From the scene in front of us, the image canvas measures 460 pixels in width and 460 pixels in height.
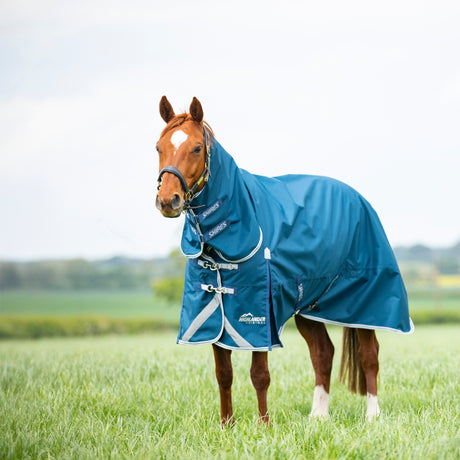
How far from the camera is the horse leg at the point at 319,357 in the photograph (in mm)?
4438

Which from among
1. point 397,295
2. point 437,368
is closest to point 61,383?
point 397,295

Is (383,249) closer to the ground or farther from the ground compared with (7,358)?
farther from the ground

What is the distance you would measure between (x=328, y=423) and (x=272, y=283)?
36.3 inches

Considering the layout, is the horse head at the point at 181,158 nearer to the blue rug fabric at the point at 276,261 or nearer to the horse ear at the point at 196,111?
the horse ear at the point at 196,111

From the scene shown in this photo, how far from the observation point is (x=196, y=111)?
11.1 ft

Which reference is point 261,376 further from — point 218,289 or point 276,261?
point 276,261

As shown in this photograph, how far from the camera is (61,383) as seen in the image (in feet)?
17.2

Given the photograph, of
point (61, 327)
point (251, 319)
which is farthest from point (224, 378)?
point (61, 327)

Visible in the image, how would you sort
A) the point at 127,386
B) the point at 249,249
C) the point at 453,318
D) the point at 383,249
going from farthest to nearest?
the point at 453,318 < the point at 127,386 < the point at 383,249 < the point at 249,249

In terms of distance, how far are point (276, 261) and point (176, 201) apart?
89 centimetres

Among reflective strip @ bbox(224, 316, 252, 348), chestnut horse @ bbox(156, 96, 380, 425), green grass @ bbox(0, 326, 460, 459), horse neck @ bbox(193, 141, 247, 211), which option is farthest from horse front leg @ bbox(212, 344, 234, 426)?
horse neck @ bbox(193, 141, 247, 211)

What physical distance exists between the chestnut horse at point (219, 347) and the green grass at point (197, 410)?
17 cm

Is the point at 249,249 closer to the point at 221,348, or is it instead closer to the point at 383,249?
the point at 221,348

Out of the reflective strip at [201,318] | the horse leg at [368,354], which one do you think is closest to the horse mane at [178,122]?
the reflective strip at [201,318]
